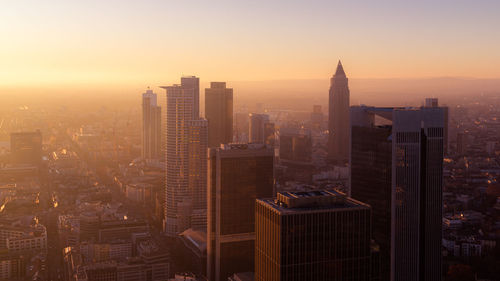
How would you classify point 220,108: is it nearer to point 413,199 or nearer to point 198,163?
point 198,163

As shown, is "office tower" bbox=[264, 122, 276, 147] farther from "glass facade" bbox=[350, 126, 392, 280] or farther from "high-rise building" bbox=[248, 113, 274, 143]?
"glass facade" bbox=[350, 126, 392, 280]

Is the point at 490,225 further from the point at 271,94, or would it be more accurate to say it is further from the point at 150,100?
the point at 150,100

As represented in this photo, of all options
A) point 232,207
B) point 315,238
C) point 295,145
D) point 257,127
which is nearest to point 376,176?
point 315,238

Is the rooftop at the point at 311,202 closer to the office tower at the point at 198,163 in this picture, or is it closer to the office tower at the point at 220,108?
the office tower at the point at 198,163

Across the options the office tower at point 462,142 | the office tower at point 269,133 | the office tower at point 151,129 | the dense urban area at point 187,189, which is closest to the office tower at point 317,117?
the dense urban area at point 187,189

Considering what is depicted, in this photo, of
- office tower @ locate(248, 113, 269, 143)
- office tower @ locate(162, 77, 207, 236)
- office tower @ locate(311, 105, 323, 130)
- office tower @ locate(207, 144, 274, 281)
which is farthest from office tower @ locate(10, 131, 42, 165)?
office tower @ locate(207, 144, 274, 281)

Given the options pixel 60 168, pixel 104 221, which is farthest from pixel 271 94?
pixel 60 168
